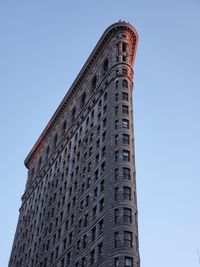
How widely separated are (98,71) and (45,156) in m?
30.5

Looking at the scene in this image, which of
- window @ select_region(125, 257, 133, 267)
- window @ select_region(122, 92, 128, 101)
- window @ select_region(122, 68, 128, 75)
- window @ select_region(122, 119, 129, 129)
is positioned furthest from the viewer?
window @ select_region(122, 68, 128, 75)

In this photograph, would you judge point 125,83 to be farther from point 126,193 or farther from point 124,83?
point 126,193

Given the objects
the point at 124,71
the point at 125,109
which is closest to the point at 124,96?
the point at 125,109

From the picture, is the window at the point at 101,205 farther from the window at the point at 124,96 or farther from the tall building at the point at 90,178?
the window at the point at 124,96

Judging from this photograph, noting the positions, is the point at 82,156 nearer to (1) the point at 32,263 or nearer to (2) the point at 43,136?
(1) the point at 32,263

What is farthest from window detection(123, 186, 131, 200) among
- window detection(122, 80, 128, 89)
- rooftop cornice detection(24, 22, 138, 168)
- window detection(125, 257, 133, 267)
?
rooftop cornice detection(24, 22, 138, 168)

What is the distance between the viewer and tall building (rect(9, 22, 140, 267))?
207ft

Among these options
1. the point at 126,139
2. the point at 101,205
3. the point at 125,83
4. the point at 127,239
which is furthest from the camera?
the point at 125,83

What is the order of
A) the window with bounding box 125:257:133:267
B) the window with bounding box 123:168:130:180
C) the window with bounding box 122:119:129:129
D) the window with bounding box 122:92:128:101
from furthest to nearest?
the window with bounding box 122:92:128:101
the window with bounding box 122:119:129:129
the window with bounding box 123:168:130:180
the window with bounding box 125:257:133:267

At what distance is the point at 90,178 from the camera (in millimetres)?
77500

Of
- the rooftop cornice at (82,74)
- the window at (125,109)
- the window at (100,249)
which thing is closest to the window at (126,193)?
the window at (100,249)

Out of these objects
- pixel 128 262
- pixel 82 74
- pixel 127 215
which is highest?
pixel 82 74

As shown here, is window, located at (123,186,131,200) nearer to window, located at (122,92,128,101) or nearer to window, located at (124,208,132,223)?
window, located at (124,208,132,223)

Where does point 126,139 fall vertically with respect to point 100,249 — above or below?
above
